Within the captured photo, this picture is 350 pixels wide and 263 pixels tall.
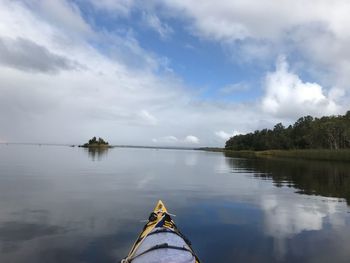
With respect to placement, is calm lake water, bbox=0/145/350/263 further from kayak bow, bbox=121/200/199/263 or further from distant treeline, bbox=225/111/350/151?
distant treeline, bbox=225/111/350/151

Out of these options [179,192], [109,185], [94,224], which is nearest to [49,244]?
[94,224]

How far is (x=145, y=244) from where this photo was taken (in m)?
10.5

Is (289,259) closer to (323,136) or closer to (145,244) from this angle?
(145,244)

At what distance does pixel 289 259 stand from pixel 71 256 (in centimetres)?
820

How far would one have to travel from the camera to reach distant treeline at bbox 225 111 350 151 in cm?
12203

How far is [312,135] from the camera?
136m

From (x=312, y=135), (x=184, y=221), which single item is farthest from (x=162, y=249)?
(x=312, y=135)

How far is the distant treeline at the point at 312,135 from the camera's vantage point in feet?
400

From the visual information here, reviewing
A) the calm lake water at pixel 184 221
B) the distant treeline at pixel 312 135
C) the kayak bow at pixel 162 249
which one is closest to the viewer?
the kayak bow at pixel 162 249

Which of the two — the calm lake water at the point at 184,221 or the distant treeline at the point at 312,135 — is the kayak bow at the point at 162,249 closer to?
the calm lake water at the point at 184,221

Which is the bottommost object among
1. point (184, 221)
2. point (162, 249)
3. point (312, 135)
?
point (184, 221)

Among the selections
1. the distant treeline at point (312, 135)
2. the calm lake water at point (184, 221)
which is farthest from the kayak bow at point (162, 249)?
the distant treeline at point (312, 135)

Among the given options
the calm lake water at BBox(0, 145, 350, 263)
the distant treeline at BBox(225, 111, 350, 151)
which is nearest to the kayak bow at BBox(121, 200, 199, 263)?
the calm lake water at BBox(0, 145, 350, 263)

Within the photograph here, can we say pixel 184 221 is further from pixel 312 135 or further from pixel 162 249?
pixel 312 135
